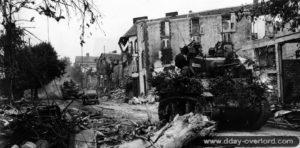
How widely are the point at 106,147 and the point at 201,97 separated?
11.7 feet

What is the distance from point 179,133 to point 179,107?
331cm

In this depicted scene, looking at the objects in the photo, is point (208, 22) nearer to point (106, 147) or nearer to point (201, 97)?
point (201, 97)

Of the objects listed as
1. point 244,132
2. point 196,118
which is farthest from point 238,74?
point 196,118

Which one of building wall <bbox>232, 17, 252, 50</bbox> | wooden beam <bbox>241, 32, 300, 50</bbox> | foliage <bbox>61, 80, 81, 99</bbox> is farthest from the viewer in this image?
foliage <bbox>61, 80, 81, 99</bbox>

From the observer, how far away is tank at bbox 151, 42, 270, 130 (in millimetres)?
10266

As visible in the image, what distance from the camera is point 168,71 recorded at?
35.3 ft

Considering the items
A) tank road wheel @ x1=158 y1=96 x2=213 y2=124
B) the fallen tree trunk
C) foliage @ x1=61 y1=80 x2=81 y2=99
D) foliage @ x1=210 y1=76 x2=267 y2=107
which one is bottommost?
foliage @ x1=61 y1=80 x2=81 y2=99

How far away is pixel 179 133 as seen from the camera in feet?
25.2

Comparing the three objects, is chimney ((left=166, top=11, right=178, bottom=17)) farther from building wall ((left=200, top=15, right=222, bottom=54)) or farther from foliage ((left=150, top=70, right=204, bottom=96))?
foliage ((left=150, top=70, right=204, bottom=96))

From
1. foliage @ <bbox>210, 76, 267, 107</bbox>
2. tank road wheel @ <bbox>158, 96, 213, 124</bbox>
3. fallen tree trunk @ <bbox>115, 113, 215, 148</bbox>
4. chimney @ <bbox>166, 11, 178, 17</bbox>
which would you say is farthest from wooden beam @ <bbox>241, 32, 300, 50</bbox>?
chimney @ <bbox>166, 11, 178, 17</bbox>

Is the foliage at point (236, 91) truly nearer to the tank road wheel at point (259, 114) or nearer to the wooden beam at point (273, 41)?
the tank road wheel at point (259, 114)

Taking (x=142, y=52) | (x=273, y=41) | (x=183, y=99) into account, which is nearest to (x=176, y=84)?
(x=183, y=99)

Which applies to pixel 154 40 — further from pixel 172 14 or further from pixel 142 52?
pixel 172 14

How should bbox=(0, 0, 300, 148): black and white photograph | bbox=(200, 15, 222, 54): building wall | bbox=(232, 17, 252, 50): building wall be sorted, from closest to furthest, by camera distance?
bbox=(0, 0, 300, 148): black and white photograph, bbox=(232, 17, 252, 50): building wall, bbox=(200, 15, 222, 54): building wall
